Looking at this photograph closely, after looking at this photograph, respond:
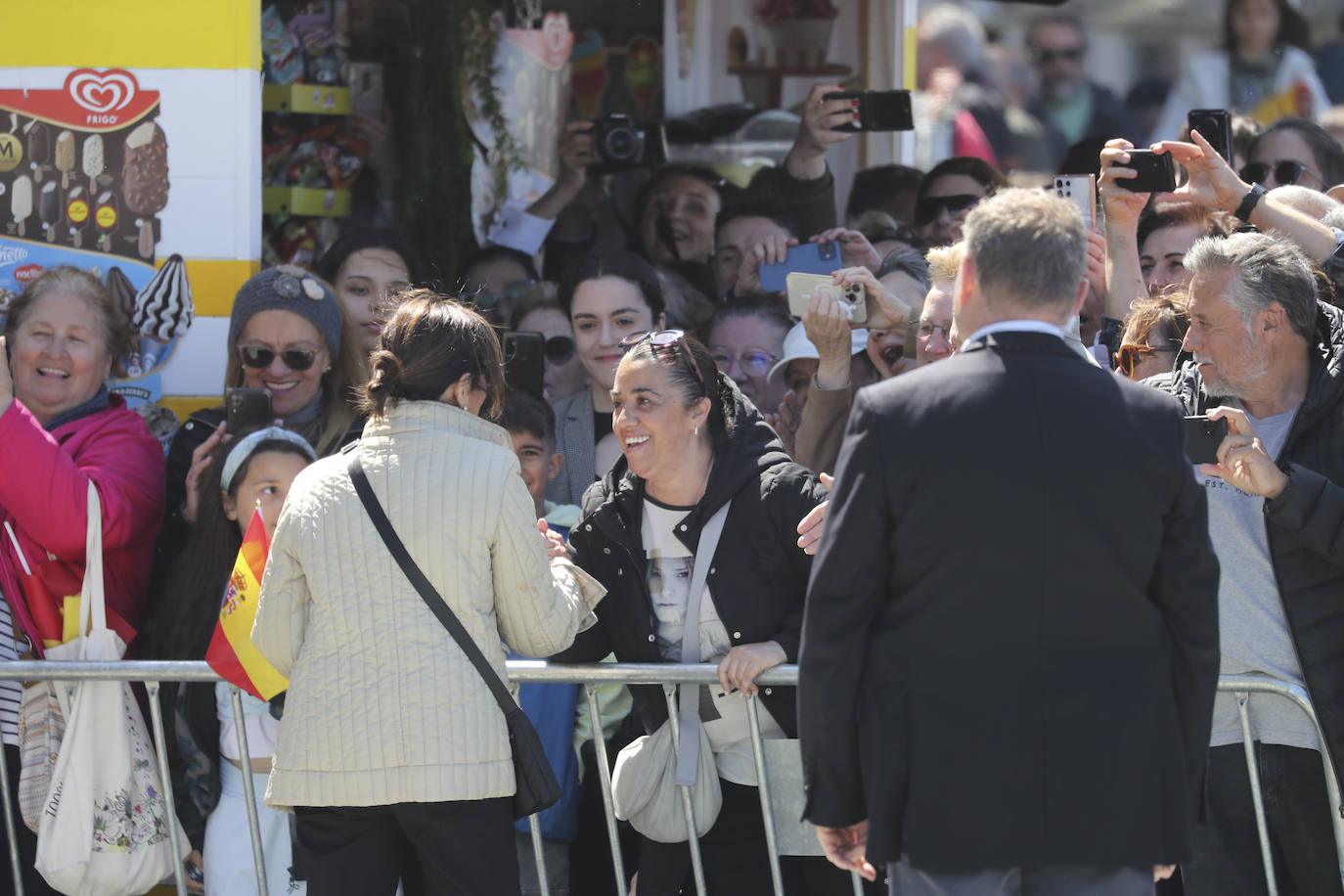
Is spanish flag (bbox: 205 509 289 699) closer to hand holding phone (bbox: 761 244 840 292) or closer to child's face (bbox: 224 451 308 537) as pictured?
child's face (bbox: 224 451 308 537)

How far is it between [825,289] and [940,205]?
1638 mm

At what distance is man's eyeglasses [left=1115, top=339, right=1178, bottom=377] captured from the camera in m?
3.88

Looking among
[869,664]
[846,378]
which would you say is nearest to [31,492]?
[846,378]

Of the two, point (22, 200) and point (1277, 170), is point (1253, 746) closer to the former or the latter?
point (1277, 170)

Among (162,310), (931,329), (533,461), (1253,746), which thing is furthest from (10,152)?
(1253,746)

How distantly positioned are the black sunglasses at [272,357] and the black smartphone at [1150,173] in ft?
7.64

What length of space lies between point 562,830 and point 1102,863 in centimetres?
185

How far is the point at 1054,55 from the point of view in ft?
25.6

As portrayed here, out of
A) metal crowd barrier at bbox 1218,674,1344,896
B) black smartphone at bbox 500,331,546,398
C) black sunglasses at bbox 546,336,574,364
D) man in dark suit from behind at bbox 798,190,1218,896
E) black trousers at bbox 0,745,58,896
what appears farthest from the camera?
black sunglasses at bbox 546,336,574,364

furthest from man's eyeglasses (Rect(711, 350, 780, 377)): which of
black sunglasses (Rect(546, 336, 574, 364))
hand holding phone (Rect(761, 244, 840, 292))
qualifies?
black sunglasses (Rect(546, 336, 574, 364))

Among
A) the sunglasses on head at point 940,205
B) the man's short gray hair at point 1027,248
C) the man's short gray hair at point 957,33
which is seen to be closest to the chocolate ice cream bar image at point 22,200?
the sunglasses on head at point 940,205

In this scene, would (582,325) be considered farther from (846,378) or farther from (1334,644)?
(1334,644)

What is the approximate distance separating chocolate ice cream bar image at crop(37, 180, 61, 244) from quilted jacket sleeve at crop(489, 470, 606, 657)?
2.45 metres

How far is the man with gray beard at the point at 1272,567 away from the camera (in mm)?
3281
